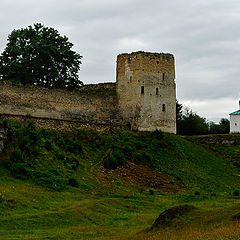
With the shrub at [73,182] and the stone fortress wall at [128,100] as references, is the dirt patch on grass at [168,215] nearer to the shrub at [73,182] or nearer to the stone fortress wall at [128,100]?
the shrub at [73,182]

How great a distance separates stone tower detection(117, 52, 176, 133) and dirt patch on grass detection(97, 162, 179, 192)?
6.74 metres

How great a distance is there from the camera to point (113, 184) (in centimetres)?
2347

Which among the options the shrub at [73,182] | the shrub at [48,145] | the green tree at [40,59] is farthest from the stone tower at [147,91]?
the shrub at [73,182]

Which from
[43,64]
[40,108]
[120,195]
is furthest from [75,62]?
[120,195]

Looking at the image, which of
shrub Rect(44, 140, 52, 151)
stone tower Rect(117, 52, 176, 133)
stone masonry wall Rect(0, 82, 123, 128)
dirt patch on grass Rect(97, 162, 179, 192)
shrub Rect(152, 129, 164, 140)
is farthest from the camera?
stone tower Rect(117, 52, 176, 133)

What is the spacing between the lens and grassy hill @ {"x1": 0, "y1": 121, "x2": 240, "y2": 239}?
15.2m

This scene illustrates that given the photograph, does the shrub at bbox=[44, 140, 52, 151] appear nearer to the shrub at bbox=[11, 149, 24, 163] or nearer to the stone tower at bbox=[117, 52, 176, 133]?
the shrub at bbox=[11, 149, 24, 163]

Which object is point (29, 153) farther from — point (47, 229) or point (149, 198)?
point (47, 229)

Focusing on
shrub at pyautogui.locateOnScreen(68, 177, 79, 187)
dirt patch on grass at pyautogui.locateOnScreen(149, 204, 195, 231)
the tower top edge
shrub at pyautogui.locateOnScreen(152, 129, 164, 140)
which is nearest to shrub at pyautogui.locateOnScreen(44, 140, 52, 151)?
shrub at pyautogui.locateOnScreen(68, 177, 79, 187)

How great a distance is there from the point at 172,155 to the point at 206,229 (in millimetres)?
15448

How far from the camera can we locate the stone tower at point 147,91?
108ft

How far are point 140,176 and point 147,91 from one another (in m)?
8.93

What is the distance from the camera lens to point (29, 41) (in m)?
36.2

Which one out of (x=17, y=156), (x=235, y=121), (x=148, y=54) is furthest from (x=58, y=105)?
(x=235, y=121)
